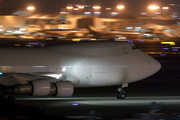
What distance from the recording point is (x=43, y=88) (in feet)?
54.0

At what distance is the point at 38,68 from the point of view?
18594 millimetres

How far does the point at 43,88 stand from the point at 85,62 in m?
4.13

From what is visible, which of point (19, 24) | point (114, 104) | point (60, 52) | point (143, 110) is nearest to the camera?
point (143, 110)

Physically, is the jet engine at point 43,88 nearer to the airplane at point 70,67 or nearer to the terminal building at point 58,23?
the airplane at point 70,67

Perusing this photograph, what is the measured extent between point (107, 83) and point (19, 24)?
136 meters

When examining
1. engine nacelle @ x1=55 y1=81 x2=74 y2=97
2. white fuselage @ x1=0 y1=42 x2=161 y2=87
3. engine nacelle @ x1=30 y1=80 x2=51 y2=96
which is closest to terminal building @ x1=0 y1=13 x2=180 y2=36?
white fuselage @ x1=0 y1=42 x2=161 y2=87

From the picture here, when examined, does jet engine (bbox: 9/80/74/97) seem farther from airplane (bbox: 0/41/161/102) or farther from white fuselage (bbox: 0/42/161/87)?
white fuselage (bbox: 0/42/161/87)

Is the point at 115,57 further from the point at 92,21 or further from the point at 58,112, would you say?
the point at 92,21

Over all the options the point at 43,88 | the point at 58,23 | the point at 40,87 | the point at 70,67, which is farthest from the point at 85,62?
the point at 58,23

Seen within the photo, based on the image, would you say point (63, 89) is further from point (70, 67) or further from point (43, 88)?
point (70, 67)

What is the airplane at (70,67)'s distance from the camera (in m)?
17.0

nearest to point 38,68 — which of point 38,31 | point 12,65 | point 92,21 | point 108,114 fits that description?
point 12,65

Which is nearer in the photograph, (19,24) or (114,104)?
(114,104)

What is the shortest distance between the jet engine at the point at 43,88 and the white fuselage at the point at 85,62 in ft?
5.58
